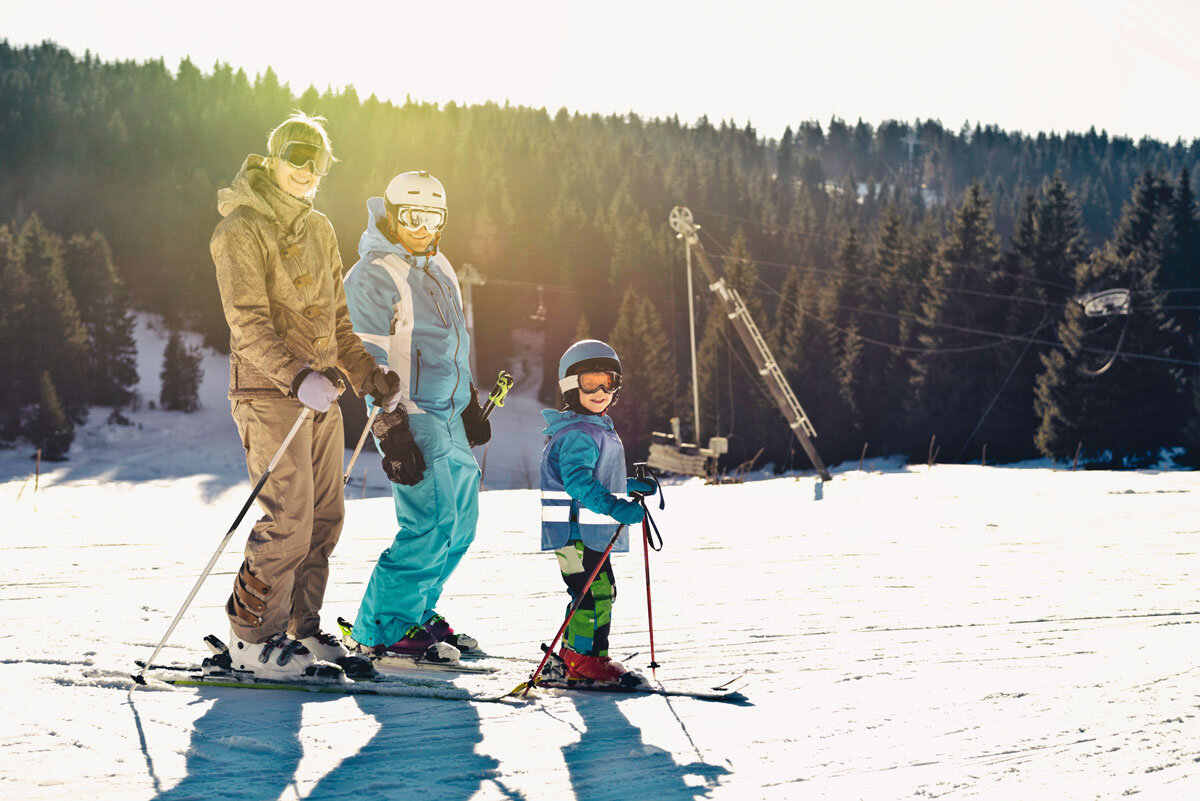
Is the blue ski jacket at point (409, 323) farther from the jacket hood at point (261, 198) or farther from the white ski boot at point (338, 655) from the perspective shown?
the white ski boot at point (338, 655)

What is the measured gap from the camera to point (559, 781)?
2.64 m

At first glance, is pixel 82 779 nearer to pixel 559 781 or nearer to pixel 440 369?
pixel 559 781

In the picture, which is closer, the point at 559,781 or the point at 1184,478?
the point at 559,781

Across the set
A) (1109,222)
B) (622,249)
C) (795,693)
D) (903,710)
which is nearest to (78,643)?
(795,693)

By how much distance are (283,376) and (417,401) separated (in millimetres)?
725

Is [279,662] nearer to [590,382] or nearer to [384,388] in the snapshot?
[384,388]

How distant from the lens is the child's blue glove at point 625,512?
337cm

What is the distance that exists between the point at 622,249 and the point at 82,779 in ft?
197

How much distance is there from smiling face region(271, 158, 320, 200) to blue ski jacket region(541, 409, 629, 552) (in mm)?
1223

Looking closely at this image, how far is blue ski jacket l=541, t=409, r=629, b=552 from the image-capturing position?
3506 millimetres

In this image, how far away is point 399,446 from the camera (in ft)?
12.2

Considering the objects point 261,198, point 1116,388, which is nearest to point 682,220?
point 261,198

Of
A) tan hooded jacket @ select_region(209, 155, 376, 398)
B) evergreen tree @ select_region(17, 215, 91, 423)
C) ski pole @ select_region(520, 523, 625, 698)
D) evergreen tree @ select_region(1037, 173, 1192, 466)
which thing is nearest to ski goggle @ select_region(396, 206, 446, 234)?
tan hooded jacket @ select_region(209, 155, 376, 398)

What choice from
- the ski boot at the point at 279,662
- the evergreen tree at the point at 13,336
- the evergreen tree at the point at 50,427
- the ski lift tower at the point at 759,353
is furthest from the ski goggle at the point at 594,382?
the evergreen tree at the point at 13,336
